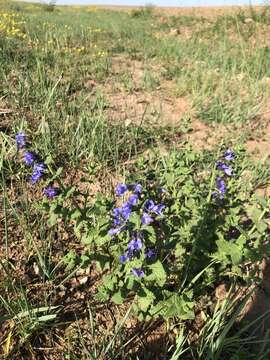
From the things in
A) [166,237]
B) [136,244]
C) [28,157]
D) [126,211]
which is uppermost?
[28,157]

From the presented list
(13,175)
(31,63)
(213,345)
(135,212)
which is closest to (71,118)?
(13,175)

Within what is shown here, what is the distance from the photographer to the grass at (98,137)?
1888mm

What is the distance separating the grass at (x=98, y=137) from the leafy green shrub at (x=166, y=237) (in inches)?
6.2

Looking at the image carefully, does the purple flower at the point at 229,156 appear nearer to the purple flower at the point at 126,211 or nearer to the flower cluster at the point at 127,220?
the flower cluster at the point at 127,220

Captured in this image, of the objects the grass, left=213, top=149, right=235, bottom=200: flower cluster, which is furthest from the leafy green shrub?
the grass

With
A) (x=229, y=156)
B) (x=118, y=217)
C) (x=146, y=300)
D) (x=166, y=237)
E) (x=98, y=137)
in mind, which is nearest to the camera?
(x=118, y=217)

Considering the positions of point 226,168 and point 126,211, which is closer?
point 126,211

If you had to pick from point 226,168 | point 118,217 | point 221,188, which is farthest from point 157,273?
point 226,168

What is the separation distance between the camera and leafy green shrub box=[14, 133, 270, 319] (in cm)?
174

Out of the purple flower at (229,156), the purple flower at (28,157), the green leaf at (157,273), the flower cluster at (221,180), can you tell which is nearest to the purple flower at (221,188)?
the flower cluster at (221,180)

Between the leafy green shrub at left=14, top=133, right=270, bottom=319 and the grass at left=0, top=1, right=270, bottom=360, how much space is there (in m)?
0.16

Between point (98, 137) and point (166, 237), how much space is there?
1469mm

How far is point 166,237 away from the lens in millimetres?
2006

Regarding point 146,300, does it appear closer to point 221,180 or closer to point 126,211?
point 126,211
